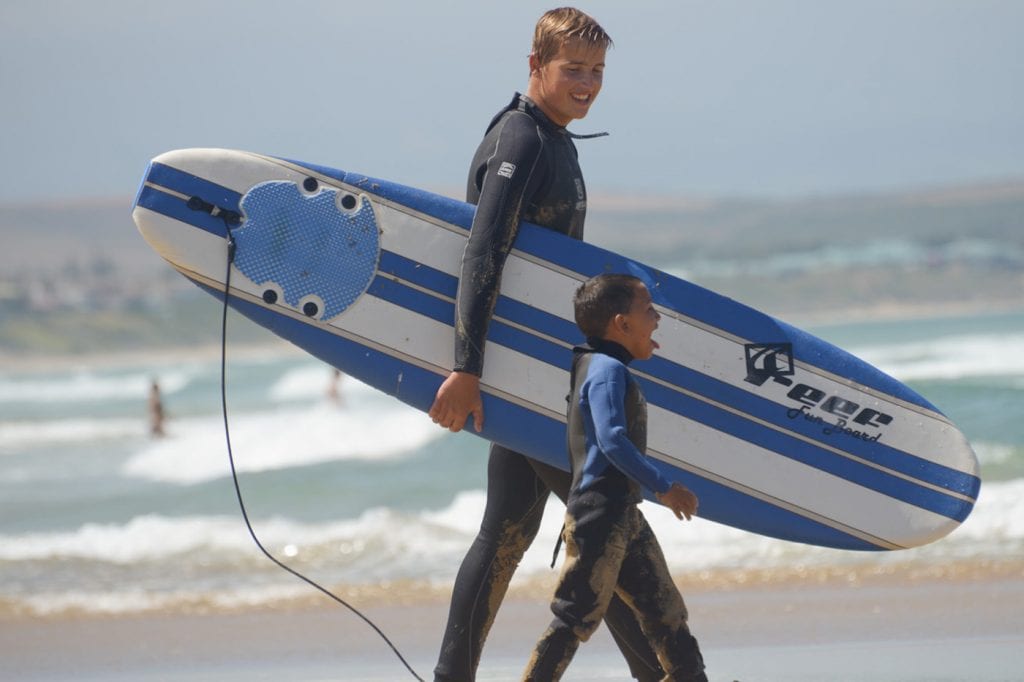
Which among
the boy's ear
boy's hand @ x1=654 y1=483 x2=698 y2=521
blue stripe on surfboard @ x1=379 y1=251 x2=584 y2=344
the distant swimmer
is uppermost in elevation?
the boy's ear

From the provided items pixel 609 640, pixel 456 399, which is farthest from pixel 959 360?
pixel 456 399

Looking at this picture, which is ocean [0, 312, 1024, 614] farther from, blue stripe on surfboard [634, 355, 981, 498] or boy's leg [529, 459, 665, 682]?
boy's leg [529, 459, 665, 682]

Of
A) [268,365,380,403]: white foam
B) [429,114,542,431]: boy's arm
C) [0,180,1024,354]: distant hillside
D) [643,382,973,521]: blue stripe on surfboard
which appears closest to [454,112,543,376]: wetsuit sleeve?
[429,114,542,431]: boy's arm

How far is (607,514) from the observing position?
10.2ft

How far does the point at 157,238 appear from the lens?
3.77 m

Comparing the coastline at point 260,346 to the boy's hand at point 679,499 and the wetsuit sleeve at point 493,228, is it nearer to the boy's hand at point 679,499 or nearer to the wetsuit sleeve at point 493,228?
the wetsuit sleeve at point 493,228

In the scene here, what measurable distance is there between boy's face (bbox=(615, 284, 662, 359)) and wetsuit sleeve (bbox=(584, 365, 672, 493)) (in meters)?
0.08

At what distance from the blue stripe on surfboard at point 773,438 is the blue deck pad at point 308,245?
9 cm

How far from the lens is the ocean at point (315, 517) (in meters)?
6.20

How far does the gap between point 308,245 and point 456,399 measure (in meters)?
0.65

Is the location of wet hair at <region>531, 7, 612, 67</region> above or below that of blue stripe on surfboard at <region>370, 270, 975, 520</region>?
above

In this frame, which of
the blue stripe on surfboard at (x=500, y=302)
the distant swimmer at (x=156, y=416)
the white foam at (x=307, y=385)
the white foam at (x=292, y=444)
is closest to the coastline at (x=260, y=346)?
the white foam at (x=307, y=385)

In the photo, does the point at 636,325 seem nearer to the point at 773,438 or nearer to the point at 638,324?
the point at 638,324

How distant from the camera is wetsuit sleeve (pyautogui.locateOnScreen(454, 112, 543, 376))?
131 inches
